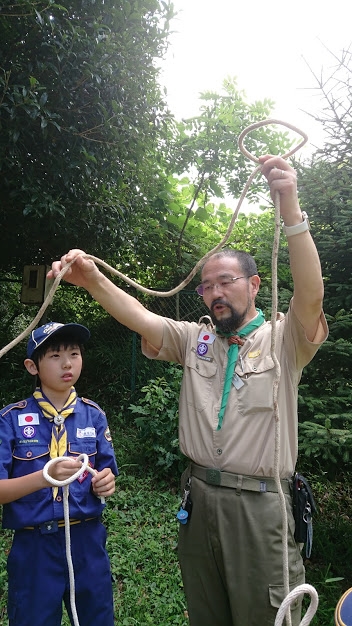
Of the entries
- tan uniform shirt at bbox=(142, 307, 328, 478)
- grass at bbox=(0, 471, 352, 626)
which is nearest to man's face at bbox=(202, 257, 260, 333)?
tan uniform shirt at bbox=(142, 307, 328, 478)

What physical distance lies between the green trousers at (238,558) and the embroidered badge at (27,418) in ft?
2.38

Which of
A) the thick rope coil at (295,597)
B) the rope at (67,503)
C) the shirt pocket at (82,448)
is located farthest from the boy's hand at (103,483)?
the thick rope coil at (295,597)

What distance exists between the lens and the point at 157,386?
4.88 m

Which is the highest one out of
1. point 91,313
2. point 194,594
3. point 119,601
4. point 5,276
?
point 5,276

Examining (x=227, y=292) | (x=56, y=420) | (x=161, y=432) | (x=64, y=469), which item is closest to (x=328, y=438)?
(x=227, y=292)

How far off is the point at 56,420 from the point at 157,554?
208 centimetres

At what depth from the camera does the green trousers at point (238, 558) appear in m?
1.57

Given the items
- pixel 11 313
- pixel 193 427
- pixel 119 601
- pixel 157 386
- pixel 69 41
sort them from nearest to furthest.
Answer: pixel 193 427 < pixel 119 601 < pixel 69 41 < pixel 157 386 < pixel 11 313

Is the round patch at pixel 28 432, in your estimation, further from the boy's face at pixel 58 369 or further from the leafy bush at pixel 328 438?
the leafy bush at pixel 328 438

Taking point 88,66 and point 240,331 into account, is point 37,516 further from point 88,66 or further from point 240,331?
point 88,66

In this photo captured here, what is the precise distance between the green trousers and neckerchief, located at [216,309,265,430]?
0.30m

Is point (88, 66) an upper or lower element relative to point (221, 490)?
upper

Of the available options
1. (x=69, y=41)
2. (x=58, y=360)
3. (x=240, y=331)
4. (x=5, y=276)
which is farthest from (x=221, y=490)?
(x=5, y=276)

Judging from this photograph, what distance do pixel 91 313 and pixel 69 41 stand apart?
4147mm
